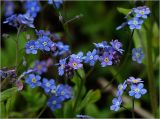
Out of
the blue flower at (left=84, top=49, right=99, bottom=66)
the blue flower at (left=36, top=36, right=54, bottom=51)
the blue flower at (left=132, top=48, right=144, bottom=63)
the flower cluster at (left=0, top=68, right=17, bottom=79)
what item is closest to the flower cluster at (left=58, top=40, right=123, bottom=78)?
the blue flower at (left=84, top=49, right=99, bottom=66)

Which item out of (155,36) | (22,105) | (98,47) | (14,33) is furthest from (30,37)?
(14,33)

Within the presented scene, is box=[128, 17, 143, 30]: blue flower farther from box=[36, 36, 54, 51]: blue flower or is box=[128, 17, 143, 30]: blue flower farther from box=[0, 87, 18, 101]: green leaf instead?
box=[0, 87, 18, 101]: green leaf

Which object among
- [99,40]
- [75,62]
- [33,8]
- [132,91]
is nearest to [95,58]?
[75,62]

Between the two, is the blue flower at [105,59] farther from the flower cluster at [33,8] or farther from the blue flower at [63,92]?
the flower cluster at [33,8]

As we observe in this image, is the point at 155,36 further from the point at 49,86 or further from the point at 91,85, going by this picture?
the point at 49,86

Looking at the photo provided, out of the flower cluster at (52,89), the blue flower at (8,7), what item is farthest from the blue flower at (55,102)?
the blue flower at (8,7)
